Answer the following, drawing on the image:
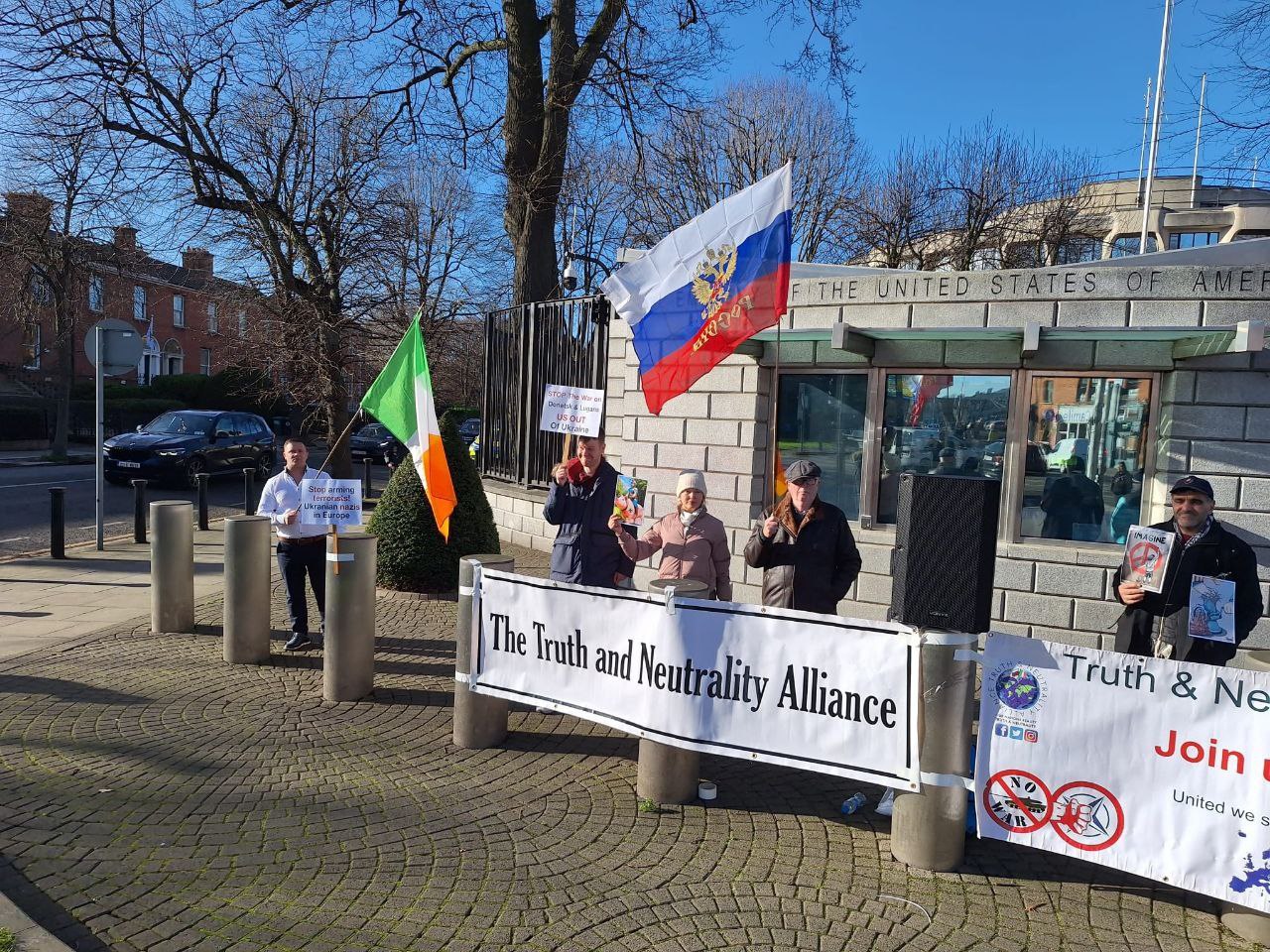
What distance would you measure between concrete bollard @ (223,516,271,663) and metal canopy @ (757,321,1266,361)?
15.3 ft

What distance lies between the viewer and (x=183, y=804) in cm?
443

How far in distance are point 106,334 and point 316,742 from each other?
29.7 feet

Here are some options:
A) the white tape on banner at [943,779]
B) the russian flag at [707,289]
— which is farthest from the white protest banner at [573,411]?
the white tape on banner at [943,779]

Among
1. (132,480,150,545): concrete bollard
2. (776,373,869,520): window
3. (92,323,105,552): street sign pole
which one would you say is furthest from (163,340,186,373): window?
(776,373,869,520): window

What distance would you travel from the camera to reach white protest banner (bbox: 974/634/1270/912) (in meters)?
3.40

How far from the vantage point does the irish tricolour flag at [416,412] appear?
5938 millimetres

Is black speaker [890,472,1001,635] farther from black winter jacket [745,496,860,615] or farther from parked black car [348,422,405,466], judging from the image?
parked black car [348,422,405,466]

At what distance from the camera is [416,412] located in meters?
6.08

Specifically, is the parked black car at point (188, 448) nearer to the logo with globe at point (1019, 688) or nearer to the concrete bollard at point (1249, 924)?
the logo with globe at point (1019, 688)

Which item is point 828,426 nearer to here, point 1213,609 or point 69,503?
point 1213,609

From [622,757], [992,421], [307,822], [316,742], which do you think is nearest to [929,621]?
[622,757]

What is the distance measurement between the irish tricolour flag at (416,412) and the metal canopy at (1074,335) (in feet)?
10.8

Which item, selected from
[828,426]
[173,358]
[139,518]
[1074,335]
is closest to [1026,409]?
[1074,335]

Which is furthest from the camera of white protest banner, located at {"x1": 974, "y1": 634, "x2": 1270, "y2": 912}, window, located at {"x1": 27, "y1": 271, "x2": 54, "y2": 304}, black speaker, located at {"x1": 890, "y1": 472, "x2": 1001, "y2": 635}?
window, located at {"x1": 27, "y1": 271, "x2": 54, "y2": 304}
